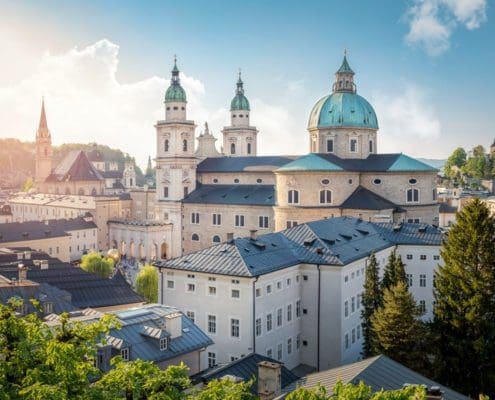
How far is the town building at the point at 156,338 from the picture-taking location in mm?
23344

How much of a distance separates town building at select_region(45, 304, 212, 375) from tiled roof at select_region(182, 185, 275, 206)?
3882cm

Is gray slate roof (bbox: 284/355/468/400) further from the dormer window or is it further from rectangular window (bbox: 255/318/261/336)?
rectangular window (bbox: 255/318/261/336)

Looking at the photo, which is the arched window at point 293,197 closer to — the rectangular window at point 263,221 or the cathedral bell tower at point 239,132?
the rectangular window at point 263,221

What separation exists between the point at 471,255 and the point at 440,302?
8.52 ft

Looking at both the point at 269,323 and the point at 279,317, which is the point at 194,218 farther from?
the point at 269,323

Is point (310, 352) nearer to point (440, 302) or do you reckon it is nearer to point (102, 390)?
point (440, 302)

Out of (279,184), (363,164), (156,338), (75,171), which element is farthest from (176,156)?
(156,338)

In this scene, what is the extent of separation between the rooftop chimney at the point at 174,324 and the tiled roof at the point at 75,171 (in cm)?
8474

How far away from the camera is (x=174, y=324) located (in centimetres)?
2517

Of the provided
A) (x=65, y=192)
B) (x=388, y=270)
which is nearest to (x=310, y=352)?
(x=388, y=270)

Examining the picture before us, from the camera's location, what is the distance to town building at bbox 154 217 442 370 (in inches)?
1195

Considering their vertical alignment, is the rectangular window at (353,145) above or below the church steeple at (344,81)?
below

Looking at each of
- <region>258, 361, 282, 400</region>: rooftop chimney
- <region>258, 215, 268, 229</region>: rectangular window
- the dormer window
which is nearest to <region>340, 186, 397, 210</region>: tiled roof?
<region>258, 215, 268, 229</region>: rectangular window

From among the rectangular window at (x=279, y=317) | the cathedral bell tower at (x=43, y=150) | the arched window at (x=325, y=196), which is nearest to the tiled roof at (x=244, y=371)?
the rectangular window at (x=279, y=317)
